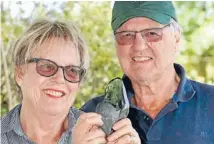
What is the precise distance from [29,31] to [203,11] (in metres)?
3.14

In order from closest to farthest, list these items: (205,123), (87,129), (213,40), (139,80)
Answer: (87,129) → (205,123) → (139,80) → (213,40)

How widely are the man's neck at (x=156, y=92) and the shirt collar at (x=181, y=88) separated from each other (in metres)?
0.03

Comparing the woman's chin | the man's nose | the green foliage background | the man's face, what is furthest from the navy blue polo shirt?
the green foliage background

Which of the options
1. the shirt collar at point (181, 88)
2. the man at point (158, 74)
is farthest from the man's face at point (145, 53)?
the shirt collar at point (181, 88)

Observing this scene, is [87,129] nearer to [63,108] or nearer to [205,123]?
[63,108]

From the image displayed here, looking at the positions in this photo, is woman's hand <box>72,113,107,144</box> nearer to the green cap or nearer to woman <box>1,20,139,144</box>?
woman <box>1,20,139,144</box>

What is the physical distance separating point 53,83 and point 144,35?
475 millimetres

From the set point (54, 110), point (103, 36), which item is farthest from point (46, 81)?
point (103, 36)

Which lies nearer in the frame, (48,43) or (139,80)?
(48,43)

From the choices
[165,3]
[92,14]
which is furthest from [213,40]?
[165,3]

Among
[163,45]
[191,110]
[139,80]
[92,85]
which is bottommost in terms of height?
[92,85]

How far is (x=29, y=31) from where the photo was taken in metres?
1.79

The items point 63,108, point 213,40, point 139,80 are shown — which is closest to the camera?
point 63,108

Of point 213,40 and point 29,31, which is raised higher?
point 29,31
